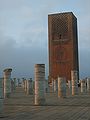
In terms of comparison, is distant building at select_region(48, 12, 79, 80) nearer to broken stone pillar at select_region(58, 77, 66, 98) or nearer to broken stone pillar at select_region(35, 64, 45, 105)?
broken stone pillar at select_region(58, 77, 66, 98)

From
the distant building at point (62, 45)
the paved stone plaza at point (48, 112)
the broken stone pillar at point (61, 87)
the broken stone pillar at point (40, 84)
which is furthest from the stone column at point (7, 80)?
the distant building at point (62, 45)

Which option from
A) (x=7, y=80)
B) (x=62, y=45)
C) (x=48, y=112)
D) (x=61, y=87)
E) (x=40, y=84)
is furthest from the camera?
(x=62, y=45)

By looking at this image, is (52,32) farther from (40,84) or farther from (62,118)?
(62,118)

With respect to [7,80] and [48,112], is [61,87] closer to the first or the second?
[7,80]

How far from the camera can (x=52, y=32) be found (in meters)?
76.3

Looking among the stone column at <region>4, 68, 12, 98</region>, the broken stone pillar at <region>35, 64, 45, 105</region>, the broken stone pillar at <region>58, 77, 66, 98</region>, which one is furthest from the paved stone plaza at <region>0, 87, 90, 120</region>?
the stone column at <region>4, 68, 12, 98</region>

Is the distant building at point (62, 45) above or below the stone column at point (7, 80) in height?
above

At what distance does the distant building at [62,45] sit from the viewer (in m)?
75.4

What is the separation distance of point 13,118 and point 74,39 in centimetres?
6552

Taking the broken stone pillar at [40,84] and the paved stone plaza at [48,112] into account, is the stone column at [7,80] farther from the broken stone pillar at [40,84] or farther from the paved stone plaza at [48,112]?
the paved stone plaza at [48,112]

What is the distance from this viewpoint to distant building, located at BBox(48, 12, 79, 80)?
75375 millimetres

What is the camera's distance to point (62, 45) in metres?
75.8

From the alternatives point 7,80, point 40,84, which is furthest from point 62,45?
point 40,84

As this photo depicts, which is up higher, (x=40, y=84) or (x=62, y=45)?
(x=62, y=45)
